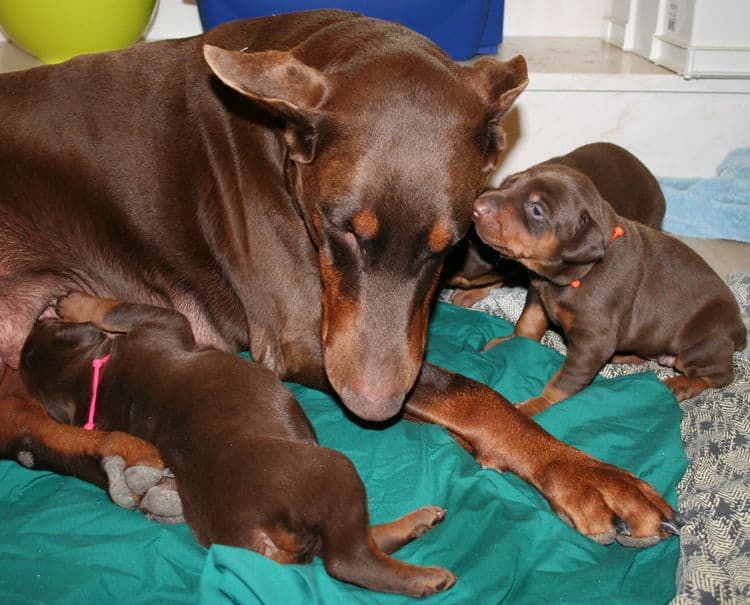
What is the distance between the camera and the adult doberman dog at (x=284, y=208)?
227cm

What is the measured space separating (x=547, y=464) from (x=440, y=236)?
828 millimetres

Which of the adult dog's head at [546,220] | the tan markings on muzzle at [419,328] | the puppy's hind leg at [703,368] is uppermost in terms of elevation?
the adult dog's head at [546,220]

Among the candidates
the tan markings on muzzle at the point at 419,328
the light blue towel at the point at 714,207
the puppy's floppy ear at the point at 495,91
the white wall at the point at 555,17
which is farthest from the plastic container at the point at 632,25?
the tan markings on muzzle at the point at 419,328

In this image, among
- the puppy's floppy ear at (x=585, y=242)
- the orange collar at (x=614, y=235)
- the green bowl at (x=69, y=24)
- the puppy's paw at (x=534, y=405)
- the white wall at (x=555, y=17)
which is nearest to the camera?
the puppy's floppy ear at (x=585, y=242)

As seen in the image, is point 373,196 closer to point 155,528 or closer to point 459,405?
point 459,405

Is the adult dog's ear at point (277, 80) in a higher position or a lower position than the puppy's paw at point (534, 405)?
higher

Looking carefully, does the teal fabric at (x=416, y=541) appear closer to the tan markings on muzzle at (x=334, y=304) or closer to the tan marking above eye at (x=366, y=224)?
the tan markings on muzzle at (x=334, y=304)

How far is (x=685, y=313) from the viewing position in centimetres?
318

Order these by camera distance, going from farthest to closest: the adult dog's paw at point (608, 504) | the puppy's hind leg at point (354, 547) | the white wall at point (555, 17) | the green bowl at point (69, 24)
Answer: the white wall at point (555, 17)
the green bowl at point (69, 24)
the adult dog's paw at point (608, 504)
the puppy's hind leg at point (354, 547)

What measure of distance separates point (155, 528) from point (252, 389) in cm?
53

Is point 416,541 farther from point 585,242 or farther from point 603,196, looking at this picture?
point 603,196

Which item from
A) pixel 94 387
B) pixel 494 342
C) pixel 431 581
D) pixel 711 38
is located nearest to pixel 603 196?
pixel 494 342

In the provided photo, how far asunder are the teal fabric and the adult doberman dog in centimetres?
10

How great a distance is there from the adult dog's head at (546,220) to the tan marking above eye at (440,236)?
0.62 meters
